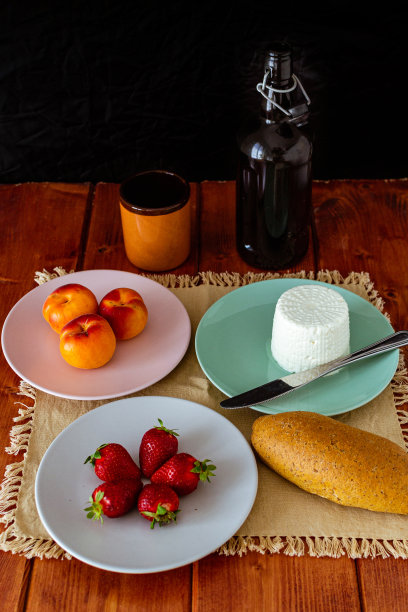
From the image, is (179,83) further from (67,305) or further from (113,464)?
(113,464)

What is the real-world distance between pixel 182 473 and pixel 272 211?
0.54 meters

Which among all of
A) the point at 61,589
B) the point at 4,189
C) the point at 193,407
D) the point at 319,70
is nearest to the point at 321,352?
the point at 193,407

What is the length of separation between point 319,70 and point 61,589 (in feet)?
3.60

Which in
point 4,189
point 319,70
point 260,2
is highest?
point 260,2

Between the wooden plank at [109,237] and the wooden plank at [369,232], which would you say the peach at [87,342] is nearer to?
the wooden plank at [109,237]

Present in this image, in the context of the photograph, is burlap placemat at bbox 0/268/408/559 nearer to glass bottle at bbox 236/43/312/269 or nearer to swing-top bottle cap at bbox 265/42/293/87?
glass bottle at bbox 236/43/312/269

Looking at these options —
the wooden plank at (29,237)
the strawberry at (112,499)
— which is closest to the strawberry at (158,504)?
the strawberry at (112,499)

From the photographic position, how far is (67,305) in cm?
105

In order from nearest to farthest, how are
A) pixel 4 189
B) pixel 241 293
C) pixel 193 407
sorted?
pixel 193 407
pixel 241 293
pixel 4 189

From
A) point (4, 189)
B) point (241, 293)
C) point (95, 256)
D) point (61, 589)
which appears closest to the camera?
point (61, 589)

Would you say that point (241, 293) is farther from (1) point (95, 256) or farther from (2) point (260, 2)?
(2) point (260, 2)

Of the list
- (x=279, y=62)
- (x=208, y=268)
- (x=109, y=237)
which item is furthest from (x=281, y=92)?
(x=109, y=237)

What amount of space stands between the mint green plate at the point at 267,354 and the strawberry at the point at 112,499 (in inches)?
9.0

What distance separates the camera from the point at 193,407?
0.93m
